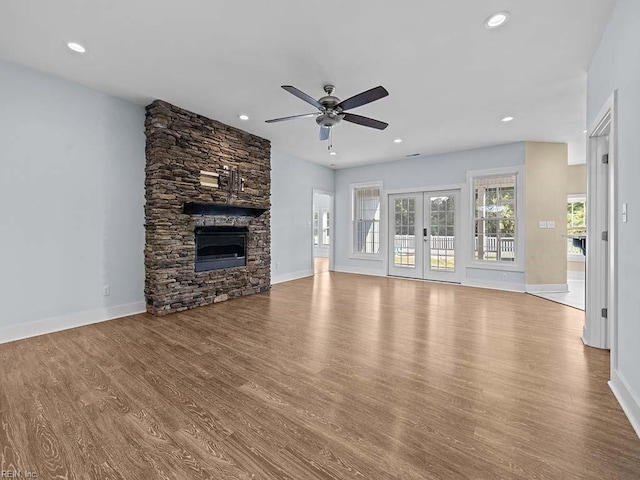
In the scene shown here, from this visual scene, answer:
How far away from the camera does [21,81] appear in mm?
3213

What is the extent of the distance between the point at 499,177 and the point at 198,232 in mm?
5953

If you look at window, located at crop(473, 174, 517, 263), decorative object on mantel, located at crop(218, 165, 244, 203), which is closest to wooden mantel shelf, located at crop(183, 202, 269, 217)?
decorative object on mantel, located at crop(218, 165, 244, 203)

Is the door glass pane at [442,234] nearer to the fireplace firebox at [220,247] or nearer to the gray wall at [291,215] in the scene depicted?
the gray wall at [291,215]

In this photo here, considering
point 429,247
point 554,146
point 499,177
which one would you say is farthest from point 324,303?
point 554,146

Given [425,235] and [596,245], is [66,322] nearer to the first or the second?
[596,245]

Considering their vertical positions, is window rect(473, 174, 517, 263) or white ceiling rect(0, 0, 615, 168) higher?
white ceiling rect(0, 0, 615, 168)

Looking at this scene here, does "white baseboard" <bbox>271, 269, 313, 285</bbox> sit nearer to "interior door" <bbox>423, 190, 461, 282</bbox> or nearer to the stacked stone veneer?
the stacked stone veneer

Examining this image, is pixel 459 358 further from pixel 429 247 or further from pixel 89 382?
pixel 429 247

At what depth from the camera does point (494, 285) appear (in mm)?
6074

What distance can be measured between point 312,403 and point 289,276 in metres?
4.95

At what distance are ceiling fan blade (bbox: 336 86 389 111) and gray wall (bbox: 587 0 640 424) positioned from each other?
166cm

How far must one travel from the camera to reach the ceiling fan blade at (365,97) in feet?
9.00

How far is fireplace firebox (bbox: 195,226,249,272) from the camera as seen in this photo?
185 inches

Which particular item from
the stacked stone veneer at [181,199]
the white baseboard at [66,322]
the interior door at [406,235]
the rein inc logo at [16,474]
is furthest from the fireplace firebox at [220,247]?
the interior door at [406,235]
